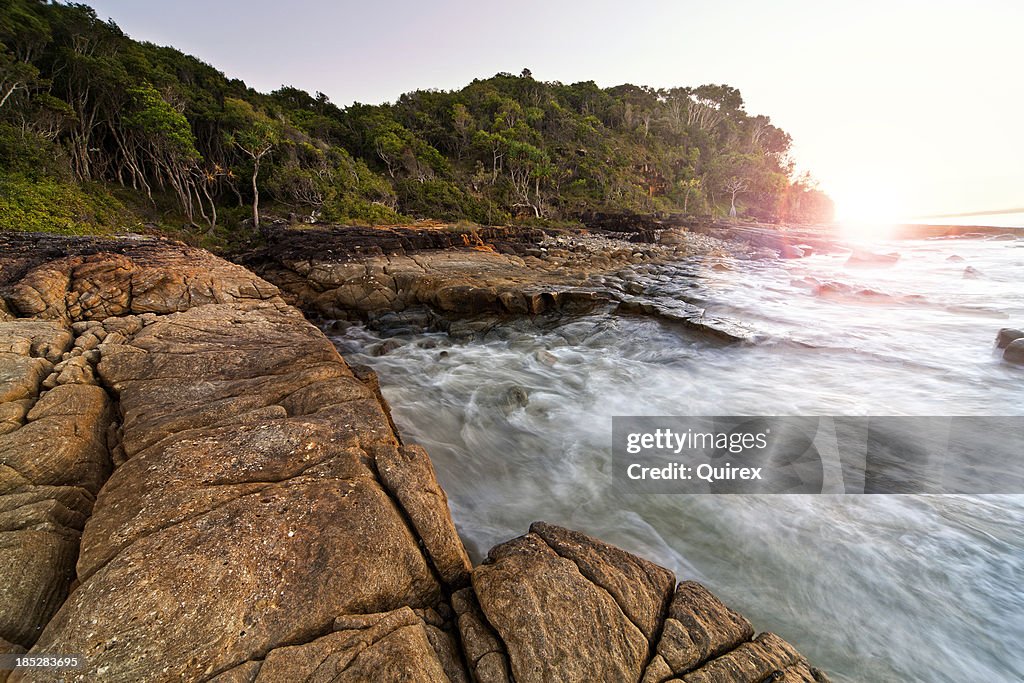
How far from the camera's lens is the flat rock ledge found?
1.96m

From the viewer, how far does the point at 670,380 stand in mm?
7930

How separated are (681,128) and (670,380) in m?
68.2

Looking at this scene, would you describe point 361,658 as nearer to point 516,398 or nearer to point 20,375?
point 20,375

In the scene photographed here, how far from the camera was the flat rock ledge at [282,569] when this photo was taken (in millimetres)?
1956

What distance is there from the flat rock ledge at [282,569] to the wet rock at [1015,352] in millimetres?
9712

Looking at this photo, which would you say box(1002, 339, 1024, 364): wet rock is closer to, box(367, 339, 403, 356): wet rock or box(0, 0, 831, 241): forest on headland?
box(367, 339, 403, 356): wet rock

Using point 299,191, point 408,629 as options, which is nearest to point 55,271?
point 408,629

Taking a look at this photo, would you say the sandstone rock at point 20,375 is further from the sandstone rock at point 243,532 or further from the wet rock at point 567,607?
the wet rock at point 567,607

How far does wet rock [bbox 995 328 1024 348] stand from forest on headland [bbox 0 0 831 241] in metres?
23.3

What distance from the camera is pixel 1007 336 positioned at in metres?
7.77

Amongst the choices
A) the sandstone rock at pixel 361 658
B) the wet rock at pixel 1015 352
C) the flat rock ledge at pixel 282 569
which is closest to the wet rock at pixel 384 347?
the flat rock ledge at pixel 282 569

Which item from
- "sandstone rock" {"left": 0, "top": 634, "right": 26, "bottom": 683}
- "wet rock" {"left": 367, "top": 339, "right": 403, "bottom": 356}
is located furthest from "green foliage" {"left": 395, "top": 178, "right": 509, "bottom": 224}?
"sandstone rock" {"left": 0, "top": 634, "right": 26, "bottom": 683}

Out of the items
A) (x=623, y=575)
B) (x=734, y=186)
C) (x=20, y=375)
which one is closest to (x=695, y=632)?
(x=623, y=575)

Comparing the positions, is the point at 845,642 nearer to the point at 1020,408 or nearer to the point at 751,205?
the point at 1020,408
